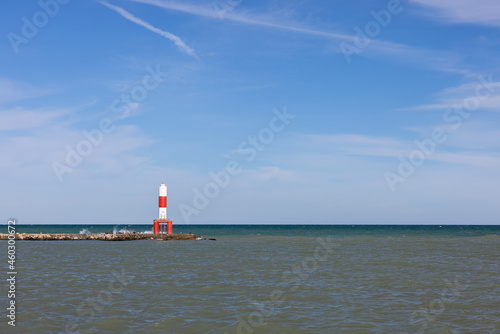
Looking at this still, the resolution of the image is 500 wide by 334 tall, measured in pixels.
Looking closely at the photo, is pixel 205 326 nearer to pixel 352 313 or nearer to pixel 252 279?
pixel 352 313

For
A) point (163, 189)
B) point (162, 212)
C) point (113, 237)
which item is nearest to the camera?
point (163, 189)

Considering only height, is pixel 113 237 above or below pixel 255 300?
above

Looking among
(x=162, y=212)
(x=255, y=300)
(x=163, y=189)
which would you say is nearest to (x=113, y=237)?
(x=162, y=212)

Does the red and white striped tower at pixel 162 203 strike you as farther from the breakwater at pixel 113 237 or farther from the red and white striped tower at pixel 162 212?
the breakwater at pixel 113 237

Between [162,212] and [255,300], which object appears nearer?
[255,300]

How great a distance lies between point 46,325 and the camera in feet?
46.3

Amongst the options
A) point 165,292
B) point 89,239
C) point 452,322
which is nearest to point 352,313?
point 452,322

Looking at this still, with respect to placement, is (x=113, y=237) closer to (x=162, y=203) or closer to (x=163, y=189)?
(x=162, y=203)

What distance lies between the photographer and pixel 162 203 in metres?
65.6

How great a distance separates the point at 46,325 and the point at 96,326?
1578 mm

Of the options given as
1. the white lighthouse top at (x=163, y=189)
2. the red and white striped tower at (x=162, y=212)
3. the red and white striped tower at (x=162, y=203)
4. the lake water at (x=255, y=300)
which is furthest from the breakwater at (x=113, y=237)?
the lake water at (x=255, y=300)

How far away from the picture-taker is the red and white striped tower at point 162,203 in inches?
2544

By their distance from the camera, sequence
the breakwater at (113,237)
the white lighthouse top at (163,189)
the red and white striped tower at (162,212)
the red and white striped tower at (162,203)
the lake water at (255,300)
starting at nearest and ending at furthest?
the lake water at (255,300) < the white lighthouse top at (163,189) < the red and white striped tower at (162,203) < the red and white striped tower at (162,212) < the breakwater at (113,237)

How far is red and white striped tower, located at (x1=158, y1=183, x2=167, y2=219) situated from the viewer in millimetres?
64625
